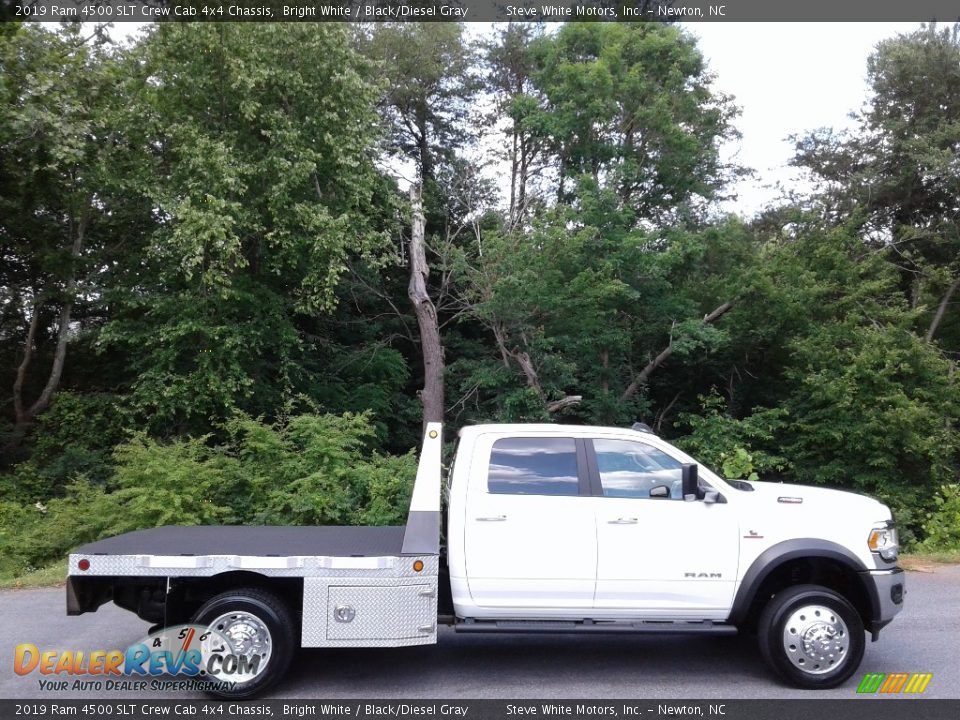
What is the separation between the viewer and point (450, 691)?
19.0 feet

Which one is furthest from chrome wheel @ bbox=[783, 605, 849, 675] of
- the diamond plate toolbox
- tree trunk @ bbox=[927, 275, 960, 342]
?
tree trunk @ bbox=[927, 275, 960, 342]

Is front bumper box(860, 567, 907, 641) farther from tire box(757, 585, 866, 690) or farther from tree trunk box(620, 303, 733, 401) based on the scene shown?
tree trunk box(620, 303, 733, 401)

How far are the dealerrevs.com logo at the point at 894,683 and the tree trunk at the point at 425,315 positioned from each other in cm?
1374

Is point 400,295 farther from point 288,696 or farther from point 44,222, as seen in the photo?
point 288,696

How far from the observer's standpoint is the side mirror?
19.3 feet

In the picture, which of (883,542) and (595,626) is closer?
(595,626)

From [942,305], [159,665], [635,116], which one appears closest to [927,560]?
[159,665]

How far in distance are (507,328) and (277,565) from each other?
13.4 meters

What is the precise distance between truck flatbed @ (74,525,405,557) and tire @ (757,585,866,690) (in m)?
2.87

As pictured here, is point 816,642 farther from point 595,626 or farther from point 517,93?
point 517,93

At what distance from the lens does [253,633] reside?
18.5 ft

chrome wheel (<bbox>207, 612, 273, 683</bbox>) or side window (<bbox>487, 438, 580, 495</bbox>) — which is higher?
side window (<bbox>487, 438, 580, 495</bbox>)

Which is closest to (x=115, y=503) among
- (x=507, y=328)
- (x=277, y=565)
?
(x=277, y=565)

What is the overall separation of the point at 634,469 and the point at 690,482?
17.8 inches
